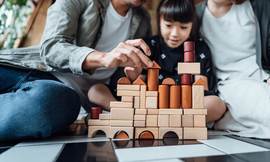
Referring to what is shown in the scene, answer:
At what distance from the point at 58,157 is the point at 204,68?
651 millimetres

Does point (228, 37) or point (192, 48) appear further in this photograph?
point (228, 37)

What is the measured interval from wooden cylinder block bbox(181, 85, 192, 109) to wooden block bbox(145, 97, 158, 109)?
66 mm

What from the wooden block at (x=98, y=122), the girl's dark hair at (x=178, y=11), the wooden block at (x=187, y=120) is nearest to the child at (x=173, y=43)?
the girl's dark hair at (x=178, y=11)

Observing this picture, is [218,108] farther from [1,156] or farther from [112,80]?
[1,156]

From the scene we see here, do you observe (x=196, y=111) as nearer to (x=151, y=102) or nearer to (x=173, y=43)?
(x=151, y=102)

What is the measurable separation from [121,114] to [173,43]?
0.44m

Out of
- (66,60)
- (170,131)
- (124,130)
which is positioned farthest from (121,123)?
(66,60)

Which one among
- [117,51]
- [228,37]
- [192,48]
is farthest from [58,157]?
[228,37]

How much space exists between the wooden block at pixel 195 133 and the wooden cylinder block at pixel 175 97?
0.06 meters

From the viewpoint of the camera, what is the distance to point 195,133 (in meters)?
0.71

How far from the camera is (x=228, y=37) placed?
3.49 ft

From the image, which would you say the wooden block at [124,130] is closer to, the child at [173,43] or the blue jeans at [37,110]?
the blue jeans at [37,110]

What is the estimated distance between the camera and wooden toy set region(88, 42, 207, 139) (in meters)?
0.71

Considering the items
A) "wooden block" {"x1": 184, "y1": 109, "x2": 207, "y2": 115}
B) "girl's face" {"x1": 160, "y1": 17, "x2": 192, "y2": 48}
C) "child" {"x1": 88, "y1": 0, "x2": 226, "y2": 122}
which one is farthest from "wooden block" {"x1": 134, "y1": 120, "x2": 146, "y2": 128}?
"girl's face" {"x1": 160, "y1": 17, "x2": 192, "y2": 48}
